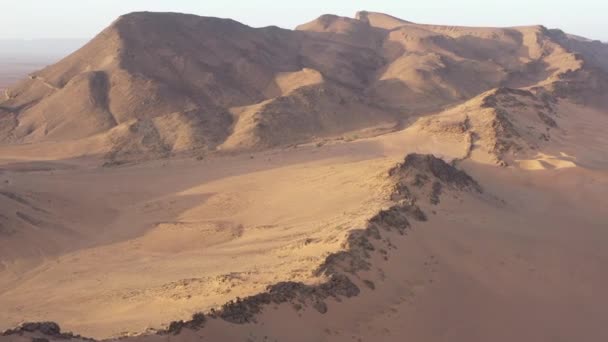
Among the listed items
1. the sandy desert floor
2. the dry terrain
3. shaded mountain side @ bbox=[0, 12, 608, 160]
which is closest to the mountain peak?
shaded mountain side @ bbox=[0, 12, 608, 160]

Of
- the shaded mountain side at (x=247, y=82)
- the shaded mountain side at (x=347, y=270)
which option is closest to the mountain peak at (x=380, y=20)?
the shaded mountain side at (x=247, y=82)

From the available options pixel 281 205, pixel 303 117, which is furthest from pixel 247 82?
pixel 281 205

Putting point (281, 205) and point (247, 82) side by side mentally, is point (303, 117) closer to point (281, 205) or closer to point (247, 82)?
point (247, 82)

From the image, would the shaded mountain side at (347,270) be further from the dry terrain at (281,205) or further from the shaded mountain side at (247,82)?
the shaded mountain side at (247,82)

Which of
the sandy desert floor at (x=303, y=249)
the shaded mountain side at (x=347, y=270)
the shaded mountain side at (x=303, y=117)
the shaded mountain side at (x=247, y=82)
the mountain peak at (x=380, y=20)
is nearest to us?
the shaded mountain side at (x=347, y=270)

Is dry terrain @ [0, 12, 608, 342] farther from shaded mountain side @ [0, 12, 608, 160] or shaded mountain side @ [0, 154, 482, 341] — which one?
shaded mountain side @ [0, 12, 608, 160]
